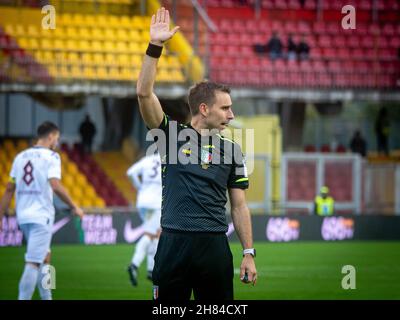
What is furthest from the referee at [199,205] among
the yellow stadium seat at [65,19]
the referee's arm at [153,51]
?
the yellow stadium seat at [65,19]

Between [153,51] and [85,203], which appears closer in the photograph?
[153,51]

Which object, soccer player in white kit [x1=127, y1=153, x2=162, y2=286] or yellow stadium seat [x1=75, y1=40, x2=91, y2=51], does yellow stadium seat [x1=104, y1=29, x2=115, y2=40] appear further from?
soccer player in white kit [x1=127, y1=153, x2=162, y2=286]

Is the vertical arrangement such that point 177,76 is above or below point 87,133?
above

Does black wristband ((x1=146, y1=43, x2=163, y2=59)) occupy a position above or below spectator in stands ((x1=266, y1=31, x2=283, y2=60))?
below

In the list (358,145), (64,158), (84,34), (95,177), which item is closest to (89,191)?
(95,177)

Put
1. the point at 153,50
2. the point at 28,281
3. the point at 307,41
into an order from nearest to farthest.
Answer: the point at 153,50 < the point at 28,281 < the point at 307,41

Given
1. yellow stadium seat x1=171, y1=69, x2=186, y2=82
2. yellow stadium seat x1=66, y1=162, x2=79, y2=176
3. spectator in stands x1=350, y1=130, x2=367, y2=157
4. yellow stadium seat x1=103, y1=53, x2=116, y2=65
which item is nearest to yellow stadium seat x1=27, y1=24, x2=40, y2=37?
yellow stadium seat x1=103, y1=53, x2=116, y2=65

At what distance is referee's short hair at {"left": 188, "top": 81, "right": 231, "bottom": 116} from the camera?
7.45 meters

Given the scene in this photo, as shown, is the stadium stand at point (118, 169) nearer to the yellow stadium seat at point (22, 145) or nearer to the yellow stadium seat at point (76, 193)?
the yellow stadium seat at point (76, 193)

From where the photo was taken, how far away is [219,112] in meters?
7.45

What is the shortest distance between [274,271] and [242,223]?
10.2 m

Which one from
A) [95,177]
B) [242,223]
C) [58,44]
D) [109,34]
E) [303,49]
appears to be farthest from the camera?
[303,49]

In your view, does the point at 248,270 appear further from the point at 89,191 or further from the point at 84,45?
the point at 84,45

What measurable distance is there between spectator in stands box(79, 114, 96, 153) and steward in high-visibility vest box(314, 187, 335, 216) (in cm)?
812
